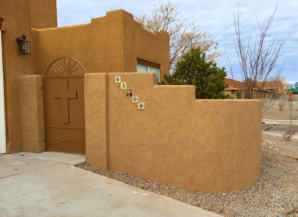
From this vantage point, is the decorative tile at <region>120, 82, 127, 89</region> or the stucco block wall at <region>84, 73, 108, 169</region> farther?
the stucco block wall at <region>84, 73, 108, 169</region>

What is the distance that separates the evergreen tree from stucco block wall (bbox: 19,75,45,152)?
10.3ft

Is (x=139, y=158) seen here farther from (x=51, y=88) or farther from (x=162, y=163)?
Answer: (x=51, y=88)

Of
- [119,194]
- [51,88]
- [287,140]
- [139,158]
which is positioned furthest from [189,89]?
[287,140]

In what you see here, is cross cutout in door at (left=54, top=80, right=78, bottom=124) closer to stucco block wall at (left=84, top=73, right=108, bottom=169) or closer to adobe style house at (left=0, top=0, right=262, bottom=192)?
adobe style house at (left=0, top=0, right=262, bottom=192)

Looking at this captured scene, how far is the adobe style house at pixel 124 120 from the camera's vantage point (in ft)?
14.6

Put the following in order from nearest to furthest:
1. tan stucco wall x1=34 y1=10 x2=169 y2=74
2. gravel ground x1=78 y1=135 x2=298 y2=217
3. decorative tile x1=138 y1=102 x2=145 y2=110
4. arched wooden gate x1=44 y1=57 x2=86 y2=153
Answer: gravel ground x1=78 y1=135 x2=298 y2=217 < decorative tile x1=138 y1=102 x2=145 y2=110 < arched wooden gate x1=44 y1=57 x2=86 y2=153 < tan stucco wall x1=34 y1=10 x2=169 y2=74

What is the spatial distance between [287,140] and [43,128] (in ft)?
34.2

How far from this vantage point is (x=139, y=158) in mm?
4969

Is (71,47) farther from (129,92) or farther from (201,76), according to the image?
(201,76)

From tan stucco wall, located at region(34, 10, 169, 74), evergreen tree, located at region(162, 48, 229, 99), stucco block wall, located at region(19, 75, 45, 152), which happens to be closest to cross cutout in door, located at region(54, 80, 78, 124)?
stucco block wall, located at region(19, 75, 45, 152)

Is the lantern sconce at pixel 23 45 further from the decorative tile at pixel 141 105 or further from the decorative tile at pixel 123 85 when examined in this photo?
the decorative tile at pixel 141 105

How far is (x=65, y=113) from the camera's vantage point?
5.95 meters

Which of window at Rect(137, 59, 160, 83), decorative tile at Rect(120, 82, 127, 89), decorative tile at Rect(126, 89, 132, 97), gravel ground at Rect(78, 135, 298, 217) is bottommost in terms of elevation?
gravel ground at Rect(78, 135, 298, 217)

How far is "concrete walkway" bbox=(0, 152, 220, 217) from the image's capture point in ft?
11.3
